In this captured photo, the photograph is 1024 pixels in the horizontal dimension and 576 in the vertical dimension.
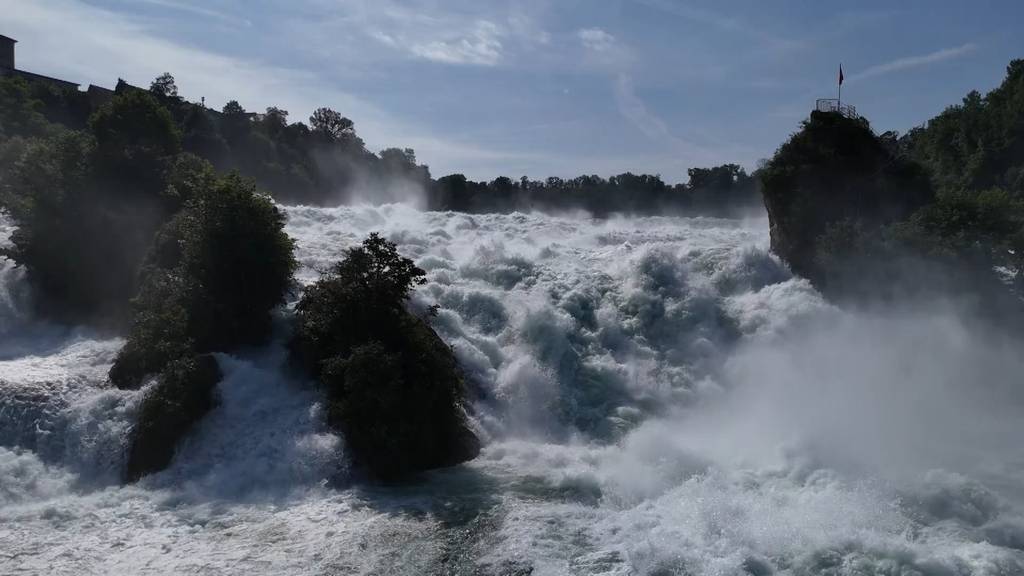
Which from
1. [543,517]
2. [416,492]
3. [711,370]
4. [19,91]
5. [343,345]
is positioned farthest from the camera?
[19,91]

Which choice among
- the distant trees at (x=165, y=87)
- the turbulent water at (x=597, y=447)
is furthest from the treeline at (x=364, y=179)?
the turbulent water at (x=597, y=447)

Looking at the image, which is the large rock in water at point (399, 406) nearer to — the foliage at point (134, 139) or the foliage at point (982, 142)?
the foliage at point (134, 139)

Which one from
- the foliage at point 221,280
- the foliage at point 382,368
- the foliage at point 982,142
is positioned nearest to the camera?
the foliage at point 382,368

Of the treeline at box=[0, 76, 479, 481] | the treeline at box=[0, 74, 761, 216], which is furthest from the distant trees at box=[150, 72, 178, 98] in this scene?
the treeline at box=[0, 76, 479, 481]

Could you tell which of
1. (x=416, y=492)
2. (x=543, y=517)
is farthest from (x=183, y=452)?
(x=543, y=517)

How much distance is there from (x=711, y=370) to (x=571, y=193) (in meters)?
46.3

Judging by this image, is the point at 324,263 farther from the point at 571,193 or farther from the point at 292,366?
the point at 571,193

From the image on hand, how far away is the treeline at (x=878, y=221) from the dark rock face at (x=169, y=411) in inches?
709

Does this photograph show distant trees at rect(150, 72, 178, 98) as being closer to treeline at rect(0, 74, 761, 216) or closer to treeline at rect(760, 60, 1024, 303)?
treeline at rect(0, 74, 761, 216)

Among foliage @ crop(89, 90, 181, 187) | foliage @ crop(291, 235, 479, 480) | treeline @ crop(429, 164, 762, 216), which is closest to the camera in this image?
foliage @ crop(291, 235, 479, 480)

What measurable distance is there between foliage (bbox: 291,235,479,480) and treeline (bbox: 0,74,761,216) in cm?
4070

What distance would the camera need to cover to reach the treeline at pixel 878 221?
74.6ft

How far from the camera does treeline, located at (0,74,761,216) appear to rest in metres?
58.5

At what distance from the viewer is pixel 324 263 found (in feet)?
87.4
